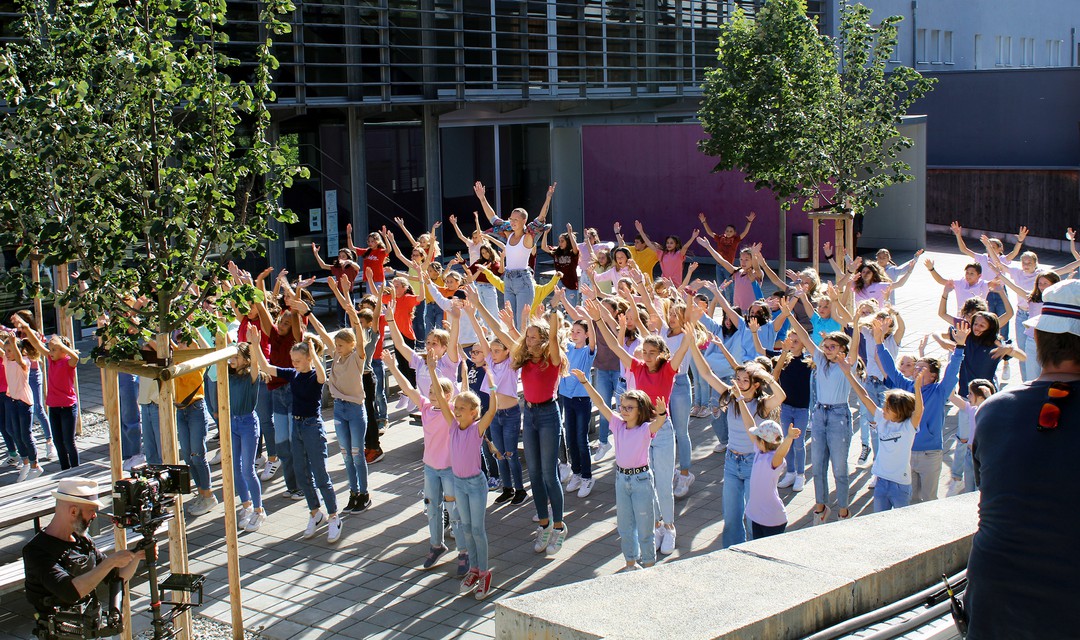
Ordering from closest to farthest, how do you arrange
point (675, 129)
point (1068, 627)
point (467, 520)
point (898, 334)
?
1. point (1068, 627)
2. point (467, 520)
3. point (898, 334)
4. point (675, 129)

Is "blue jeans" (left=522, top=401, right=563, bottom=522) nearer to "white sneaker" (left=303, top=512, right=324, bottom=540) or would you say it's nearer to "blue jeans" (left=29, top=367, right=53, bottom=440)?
"white sneaker" (left=303, top=512, right=324, bottom=540)

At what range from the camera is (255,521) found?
10.0 metres

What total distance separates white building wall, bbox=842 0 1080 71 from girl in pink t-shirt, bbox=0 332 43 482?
29.6 m

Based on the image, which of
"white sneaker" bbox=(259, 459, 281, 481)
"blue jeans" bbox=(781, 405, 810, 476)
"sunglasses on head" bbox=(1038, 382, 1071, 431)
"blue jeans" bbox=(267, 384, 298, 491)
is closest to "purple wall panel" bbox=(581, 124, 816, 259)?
"blue jeans" bbox=(781, 405, 810, 476)

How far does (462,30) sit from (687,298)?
49.1 ft

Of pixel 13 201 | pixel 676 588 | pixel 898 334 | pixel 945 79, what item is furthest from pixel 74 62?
pixel 945 79

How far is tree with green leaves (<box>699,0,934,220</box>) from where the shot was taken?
17.8m

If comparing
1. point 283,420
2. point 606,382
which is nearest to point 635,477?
point 606,382

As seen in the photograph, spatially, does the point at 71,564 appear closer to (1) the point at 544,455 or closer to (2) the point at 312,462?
(2) the point at 312,462

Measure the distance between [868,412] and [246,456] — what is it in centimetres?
551

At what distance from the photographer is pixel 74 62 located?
680cm

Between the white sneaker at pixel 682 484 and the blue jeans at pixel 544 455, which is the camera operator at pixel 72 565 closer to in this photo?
the blue jeans at pixel 544 455

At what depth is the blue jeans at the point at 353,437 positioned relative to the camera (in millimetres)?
10148

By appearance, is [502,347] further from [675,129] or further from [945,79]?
[945,79]
